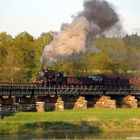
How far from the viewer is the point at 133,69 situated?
154 meters

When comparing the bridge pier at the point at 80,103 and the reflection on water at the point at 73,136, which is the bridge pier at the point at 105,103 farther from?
the reflection on water at the point at 73,136

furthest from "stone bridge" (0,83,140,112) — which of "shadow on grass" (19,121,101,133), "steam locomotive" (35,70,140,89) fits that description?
"shadow on grass" (19,121,101,133)

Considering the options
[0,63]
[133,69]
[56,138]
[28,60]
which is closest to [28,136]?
[56,138]

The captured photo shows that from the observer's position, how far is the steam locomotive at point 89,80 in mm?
93375

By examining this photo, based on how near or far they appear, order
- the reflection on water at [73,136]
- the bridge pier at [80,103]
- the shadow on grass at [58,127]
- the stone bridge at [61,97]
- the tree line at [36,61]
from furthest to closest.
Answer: the tree line at [36,61] < the bridge pier at [80,103] < the stone bridge at [61,97] < the shadow on grass at [58,127] < the reflection on water at [73,136]

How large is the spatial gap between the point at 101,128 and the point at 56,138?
10.2 m

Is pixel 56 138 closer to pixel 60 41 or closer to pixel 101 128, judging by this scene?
pixel 101 128

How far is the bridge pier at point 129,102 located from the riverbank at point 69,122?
1963 centimetres

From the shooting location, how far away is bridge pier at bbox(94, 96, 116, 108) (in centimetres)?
9580

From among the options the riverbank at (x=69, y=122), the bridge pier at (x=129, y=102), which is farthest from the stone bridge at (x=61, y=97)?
the riverbank at (x=69, y=122)

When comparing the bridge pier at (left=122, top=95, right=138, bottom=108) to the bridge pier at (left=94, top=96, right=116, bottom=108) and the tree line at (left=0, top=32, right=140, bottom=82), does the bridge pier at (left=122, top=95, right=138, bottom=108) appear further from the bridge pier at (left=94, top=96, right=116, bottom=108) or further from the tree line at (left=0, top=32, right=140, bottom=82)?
the tree line at (left=0, top=32, right=140, bottom=82)

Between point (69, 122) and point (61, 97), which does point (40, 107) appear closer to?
point (61, 97)

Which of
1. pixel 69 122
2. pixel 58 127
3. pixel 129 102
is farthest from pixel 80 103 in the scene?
pixel 58 127

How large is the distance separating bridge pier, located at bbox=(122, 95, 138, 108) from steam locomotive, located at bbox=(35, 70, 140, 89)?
283 centimetres
